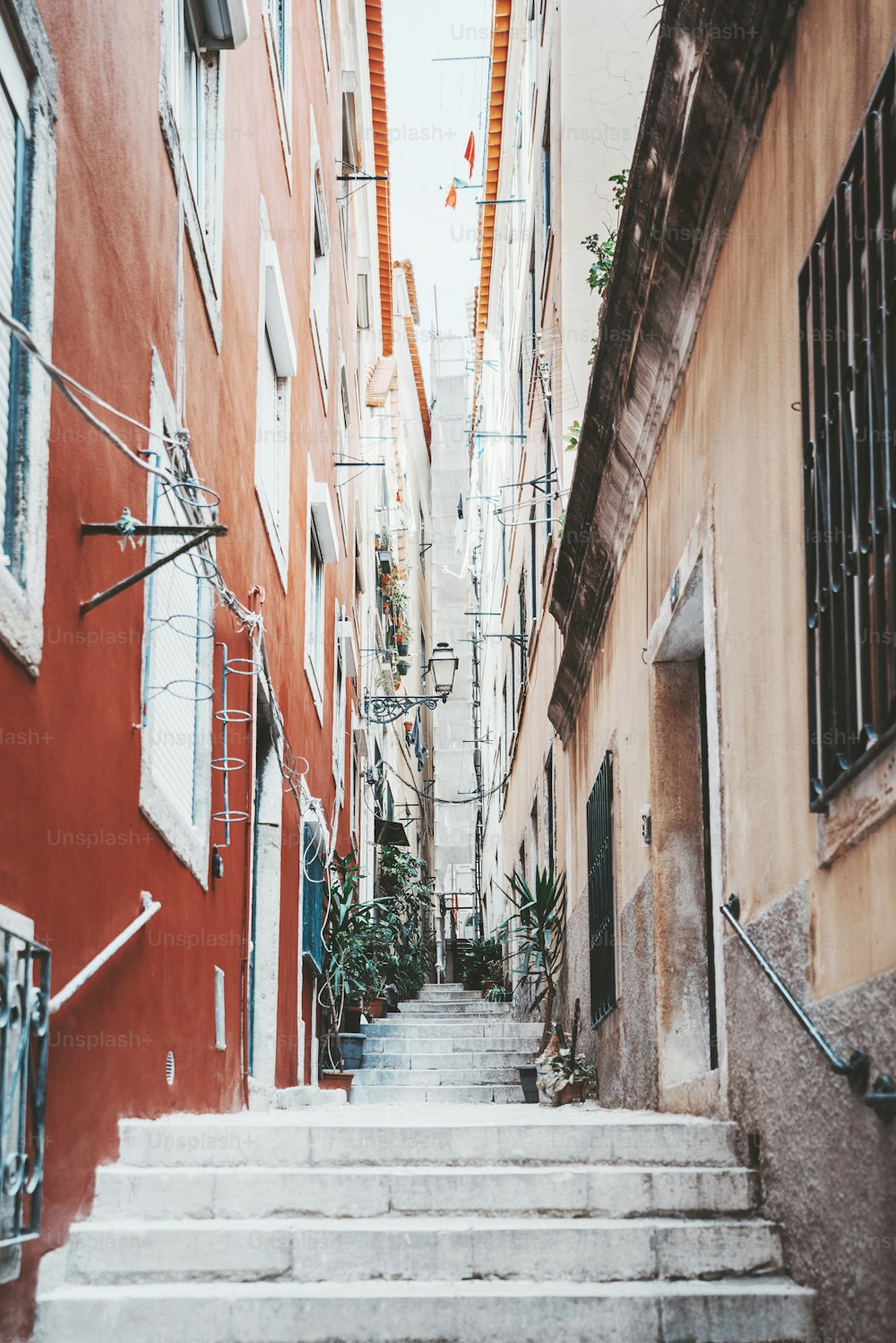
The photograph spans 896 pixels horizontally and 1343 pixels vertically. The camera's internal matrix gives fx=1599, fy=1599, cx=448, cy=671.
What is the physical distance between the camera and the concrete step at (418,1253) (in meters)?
4.77

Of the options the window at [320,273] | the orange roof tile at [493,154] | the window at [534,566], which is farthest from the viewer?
the orange roof tile at [493,154]

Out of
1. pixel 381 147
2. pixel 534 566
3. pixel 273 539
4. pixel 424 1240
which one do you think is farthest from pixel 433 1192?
pixel 381 147

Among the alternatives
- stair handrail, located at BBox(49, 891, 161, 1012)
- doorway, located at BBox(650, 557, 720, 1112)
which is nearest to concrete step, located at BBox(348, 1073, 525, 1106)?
→ doorway, located at BBox(650, 557, 720, 1112)

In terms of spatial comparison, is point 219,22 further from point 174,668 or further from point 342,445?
point 342,445

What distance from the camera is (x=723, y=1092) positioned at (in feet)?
19.5

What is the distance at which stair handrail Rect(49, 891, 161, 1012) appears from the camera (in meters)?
4.66

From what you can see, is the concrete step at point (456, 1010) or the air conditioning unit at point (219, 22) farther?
the concrete step at point (456, 1010)

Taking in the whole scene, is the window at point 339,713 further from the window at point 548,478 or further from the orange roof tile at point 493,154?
the orange roof tile at point 493,154

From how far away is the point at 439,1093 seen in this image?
12719mm

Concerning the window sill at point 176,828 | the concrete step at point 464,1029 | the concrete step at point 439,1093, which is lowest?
the concrete step at point 439,1093

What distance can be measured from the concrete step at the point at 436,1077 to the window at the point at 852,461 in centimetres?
916

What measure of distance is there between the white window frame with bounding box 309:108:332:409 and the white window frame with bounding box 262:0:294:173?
5.76 feet

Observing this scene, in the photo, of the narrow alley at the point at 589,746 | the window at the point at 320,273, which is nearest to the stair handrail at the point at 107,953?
the narrow alley at the point at 589,746

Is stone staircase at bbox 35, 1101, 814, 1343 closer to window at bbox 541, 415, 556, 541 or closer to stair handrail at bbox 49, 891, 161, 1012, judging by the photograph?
stair handrail at bbox 49, 891, 161, 1012
